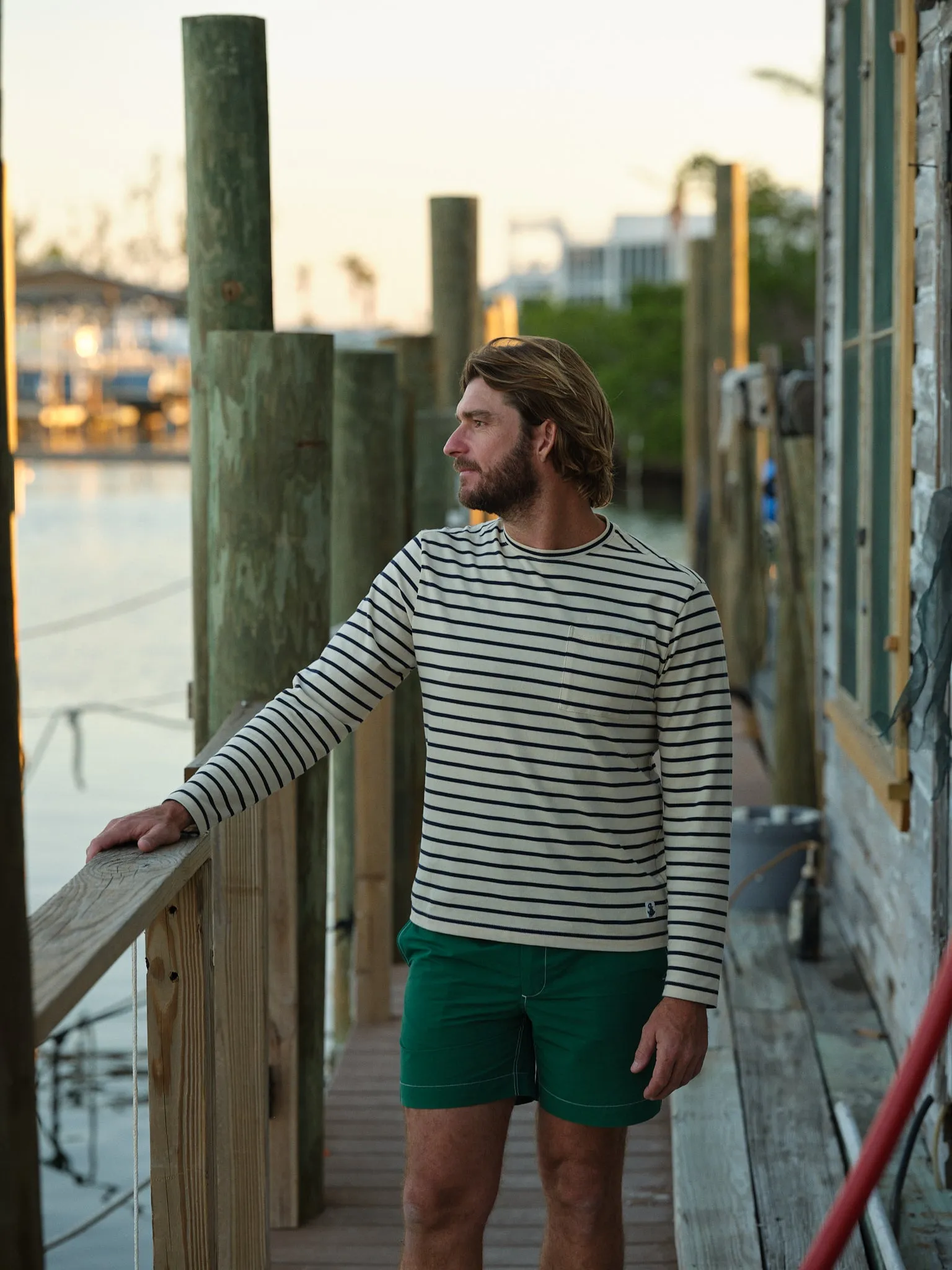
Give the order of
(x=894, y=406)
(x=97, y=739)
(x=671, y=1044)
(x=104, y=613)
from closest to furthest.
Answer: (x=671, y=1044), (x=894, y=406), (x=97, y=739), (x=104, y=613)

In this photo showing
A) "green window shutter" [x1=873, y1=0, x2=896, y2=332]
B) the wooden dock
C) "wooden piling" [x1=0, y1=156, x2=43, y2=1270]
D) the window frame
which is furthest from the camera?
"green window shutter" [x1=873, y1=0, x2=896, y2=332]

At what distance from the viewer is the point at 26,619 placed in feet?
75.9

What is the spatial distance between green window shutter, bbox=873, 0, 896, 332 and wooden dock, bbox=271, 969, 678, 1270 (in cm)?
229

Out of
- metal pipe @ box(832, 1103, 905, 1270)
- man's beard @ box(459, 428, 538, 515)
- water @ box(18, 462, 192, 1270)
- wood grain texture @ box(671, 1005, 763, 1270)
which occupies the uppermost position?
man's beard @ box(459, 428, 538, 515)

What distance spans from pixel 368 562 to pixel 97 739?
10625 millimetres

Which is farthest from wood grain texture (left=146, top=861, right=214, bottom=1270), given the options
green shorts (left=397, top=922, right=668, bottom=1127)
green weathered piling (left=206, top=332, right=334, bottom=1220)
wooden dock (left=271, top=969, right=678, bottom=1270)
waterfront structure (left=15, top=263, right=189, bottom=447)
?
waterfront structure (left=15, top=263, right=189, bottom=447)

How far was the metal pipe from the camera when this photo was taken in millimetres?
3246

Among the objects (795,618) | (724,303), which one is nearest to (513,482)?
(795,618)

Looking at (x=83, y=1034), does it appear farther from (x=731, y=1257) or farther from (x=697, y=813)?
(x=697, y=813)

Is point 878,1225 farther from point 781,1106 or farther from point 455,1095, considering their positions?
point 455,1095

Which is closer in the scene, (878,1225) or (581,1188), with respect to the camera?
(581,1188)

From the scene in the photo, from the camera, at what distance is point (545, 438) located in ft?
8.01

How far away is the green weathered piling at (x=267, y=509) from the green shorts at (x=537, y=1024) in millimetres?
1183

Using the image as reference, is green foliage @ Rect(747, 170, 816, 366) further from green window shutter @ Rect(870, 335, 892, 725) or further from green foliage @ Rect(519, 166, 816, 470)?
green window shutter @ Rect(870, 335, 892, 725)
